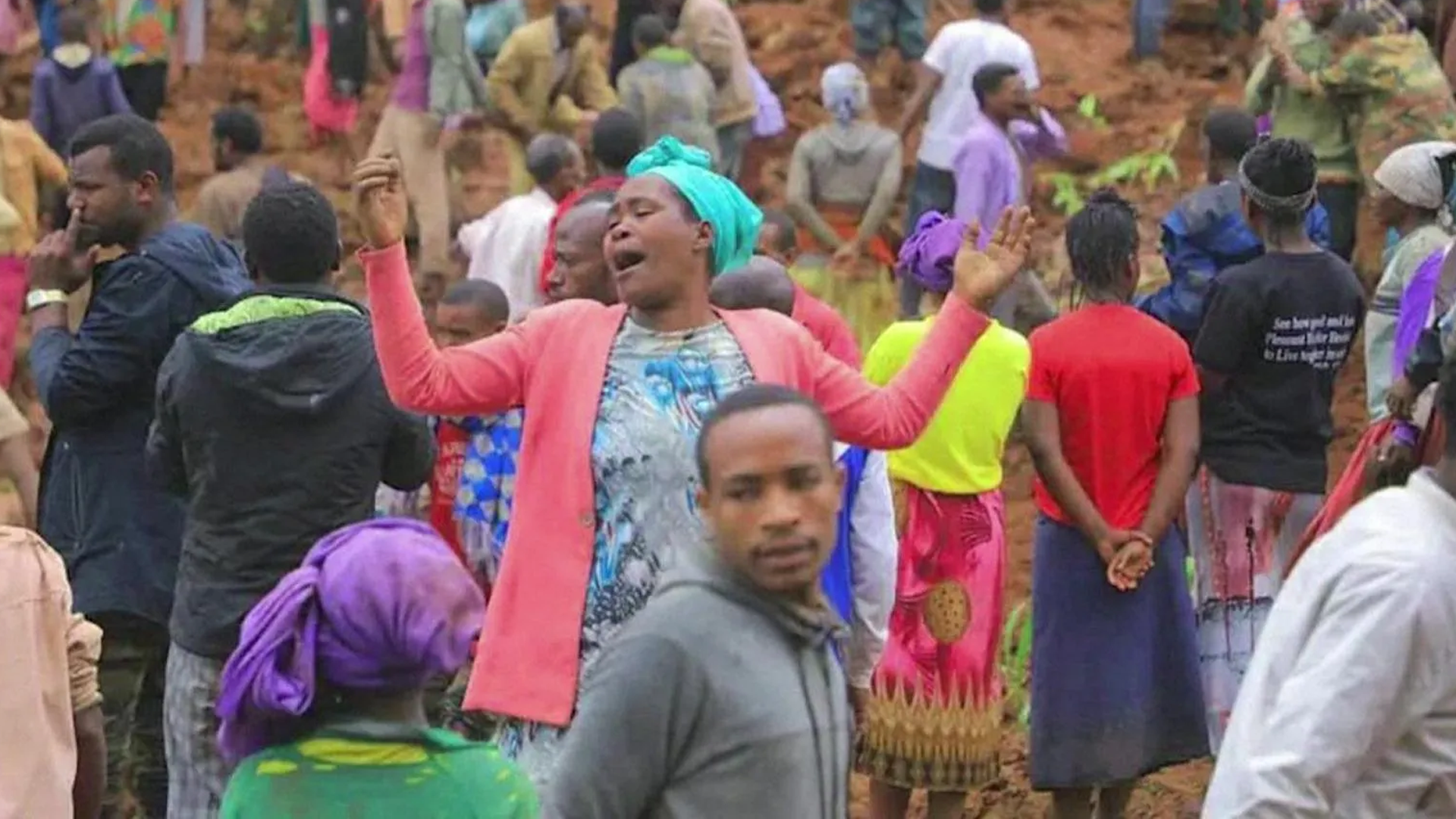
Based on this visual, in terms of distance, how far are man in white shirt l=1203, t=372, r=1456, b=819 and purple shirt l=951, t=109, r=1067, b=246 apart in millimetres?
7865

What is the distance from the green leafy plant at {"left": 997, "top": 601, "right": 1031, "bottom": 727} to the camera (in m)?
9.30

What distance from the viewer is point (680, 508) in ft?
15.8

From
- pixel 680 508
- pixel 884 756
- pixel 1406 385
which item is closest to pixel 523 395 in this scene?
pixel 680 508

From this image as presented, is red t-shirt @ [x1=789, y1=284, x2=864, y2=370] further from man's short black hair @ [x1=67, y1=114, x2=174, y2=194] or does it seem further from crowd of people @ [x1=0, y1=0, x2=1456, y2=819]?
man's short black hair @ [x1=67, y1=114, x2=174, y2=194]

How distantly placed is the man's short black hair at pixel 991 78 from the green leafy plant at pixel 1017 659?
7.79 ft

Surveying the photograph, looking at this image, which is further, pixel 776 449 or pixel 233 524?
pixel 233 524

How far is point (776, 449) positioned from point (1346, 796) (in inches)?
36.0

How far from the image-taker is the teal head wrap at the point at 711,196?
497 cm

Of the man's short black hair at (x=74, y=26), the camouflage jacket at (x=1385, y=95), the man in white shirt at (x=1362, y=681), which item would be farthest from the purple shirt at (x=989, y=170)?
the man in white shirt at (x=1362, y=681)

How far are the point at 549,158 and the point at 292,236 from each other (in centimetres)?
454

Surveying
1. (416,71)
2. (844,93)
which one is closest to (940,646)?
(844,93)

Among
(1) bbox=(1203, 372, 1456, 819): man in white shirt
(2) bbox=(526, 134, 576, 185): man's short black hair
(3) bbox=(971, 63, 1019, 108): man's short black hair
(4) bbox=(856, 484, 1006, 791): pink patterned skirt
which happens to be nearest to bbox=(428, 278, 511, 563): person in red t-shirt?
(4) bbox=(856, 484, 1006, 791): pink patterned skirt

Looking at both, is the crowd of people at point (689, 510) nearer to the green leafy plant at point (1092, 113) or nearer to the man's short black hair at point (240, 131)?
the man's short black hair at point (240, 131)

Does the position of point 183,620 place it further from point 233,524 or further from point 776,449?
point 776,449
